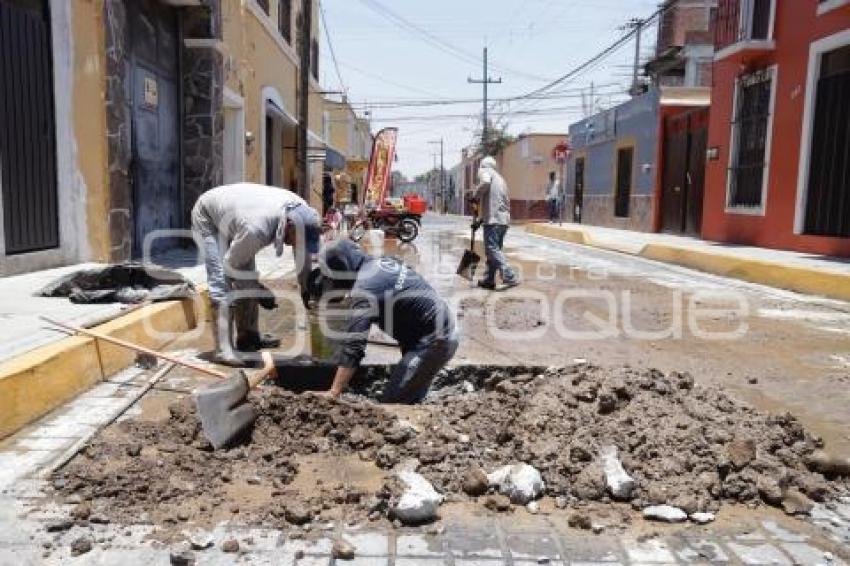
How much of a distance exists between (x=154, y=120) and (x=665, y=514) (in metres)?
8.78

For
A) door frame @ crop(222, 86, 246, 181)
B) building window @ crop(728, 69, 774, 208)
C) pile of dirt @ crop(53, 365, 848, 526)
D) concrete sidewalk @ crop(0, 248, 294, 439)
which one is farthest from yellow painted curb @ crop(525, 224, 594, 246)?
pile of dirt @ crop(53, 365, 848, 526)

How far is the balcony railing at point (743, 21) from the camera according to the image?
13.5 meters

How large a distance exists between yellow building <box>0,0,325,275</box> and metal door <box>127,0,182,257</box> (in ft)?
0.06

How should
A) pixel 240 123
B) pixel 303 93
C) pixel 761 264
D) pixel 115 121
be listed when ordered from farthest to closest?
pixel 303 93
pixel 240 123
pixel 761 264
pixel 115 121

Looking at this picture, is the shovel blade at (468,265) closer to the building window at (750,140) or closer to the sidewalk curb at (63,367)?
the sidewalk curb at (63,367)

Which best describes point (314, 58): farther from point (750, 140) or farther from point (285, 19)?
point (750, 140)

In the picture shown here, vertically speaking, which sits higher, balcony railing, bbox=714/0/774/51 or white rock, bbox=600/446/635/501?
balcony railing, bbox=714/0/774/51

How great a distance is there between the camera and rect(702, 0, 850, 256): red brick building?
36.7 feet

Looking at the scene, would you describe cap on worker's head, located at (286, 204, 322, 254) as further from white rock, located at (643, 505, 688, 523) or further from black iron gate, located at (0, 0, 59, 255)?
black iron gate, located at (0, 0, 59, 255)

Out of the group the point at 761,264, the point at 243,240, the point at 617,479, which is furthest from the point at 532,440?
the point at 761,264

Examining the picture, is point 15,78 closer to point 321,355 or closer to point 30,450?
point 321,355

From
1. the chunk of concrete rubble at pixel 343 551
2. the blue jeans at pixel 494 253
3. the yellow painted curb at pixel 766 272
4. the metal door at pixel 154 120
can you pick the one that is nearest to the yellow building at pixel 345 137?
the yellow painted curb at pixel 766 272

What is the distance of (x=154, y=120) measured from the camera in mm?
9688

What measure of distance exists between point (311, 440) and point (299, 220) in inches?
66.5
